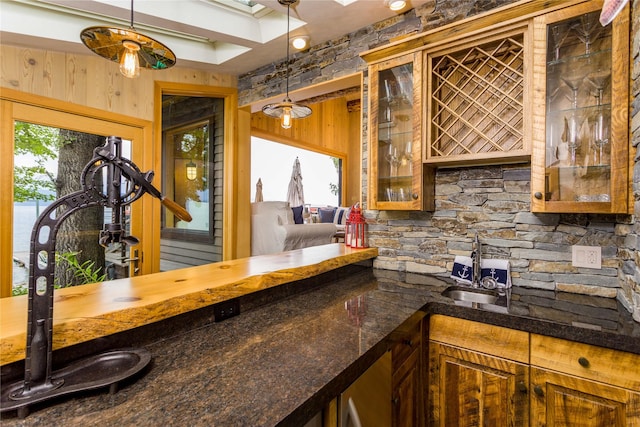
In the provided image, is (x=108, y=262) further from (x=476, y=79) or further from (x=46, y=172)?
(x=476, y=79)

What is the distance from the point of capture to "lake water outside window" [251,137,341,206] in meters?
5.99

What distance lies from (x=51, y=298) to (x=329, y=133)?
6895 millimetres

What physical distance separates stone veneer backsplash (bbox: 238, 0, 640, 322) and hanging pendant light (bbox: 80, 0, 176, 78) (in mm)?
1405

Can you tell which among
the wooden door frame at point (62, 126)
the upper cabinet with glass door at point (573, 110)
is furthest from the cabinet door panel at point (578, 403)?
the wooden door frame at point (62, 126)

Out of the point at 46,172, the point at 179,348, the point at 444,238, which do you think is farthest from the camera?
the point at 46,172

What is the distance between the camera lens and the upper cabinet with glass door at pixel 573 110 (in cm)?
154

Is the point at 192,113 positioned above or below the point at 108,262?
above

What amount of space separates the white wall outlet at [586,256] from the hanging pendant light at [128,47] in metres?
2.44

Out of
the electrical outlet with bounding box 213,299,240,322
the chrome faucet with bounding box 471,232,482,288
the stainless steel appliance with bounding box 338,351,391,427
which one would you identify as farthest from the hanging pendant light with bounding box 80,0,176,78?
the chrome faucet with bounding box 471,232,482,288

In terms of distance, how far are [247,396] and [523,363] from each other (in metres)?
1.22

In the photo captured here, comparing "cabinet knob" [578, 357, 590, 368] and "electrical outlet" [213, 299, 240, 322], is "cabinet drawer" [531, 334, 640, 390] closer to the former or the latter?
"cabinet knob" [578, 357, 590, 368]

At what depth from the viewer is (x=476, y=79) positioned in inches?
77.3

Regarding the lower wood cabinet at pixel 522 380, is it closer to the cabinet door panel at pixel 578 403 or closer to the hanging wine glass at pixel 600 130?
the cabinet door panel at pixel 578 403

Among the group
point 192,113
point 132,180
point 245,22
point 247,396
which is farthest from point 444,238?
point 192,113
